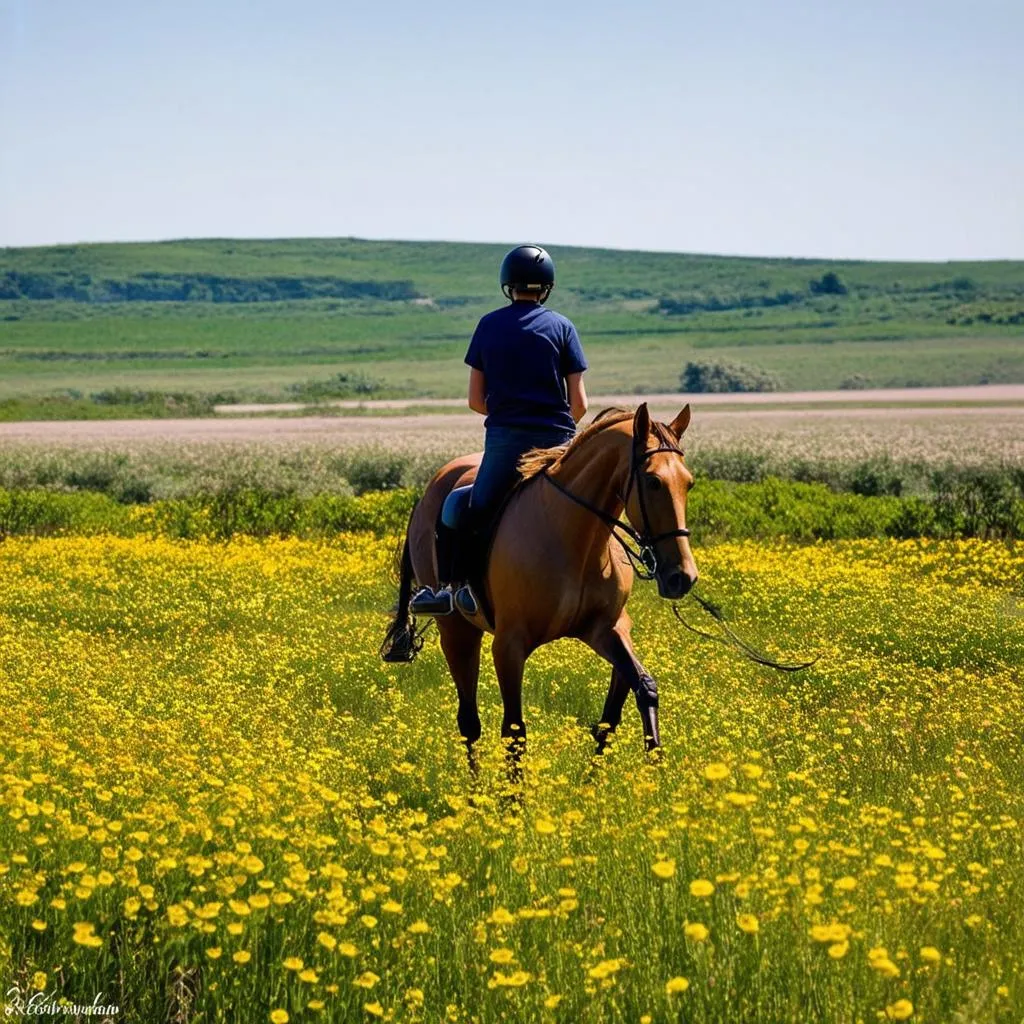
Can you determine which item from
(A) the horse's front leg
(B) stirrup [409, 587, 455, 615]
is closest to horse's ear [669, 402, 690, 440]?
(A) the horse's front leg

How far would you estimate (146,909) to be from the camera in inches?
236

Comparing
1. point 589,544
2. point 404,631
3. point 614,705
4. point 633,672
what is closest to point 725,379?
point 404,631

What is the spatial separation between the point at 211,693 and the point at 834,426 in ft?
138

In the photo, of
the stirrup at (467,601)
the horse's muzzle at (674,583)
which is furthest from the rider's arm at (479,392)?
the horse's muzzle at (674,583)

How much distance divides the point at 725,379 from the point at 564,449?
297 feet

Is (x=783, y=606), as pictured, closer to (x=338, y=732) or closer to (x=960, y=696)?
(x=960, y=696)

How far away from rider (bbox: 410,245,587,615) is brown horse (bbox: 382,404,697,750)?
168mm

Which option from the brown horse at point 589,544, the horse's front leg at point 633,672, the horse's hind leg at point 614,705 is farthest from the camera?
the horse's hind leg at point 614,705

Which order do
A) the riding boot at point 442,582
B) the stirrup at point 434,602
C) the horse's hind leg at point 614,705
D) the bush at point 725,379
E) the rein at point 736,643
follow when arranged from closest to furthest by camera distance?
the horse's hind leg at point 614,705 → the rein at point 736,643 → the riding boot at point 442,582 → the stirrup at point 434,602 → the bush at point 725,379

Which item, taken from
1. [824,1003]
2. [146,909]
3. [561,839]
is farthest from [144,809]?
[824,1003]

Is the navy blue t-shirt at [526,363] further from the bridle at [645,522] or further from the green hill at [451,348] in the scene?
the green hill at [451,348]

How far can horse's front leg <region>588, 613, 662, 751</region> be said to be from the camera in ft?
27.6

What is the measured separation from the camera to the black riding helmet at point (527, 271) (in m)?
9.34

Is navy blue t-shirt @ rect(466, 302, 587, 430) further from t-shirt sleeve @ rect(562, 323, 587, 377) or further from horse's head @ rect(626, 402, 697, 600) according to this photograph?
horse's head @ rect(626, 402, 697, 600)
